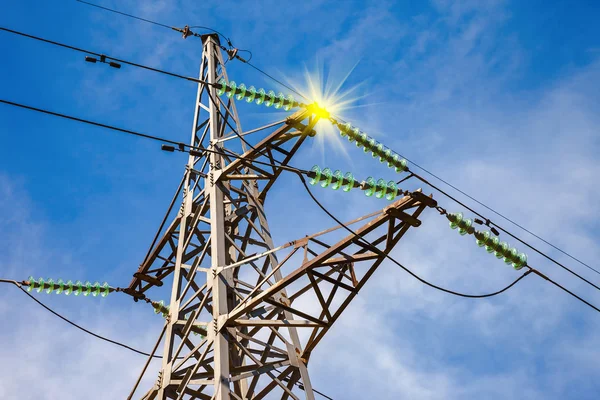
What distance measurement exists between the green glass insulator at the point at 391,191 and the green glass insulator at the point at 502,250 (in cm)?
207

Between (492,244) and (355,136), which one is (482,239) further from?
(355,136)

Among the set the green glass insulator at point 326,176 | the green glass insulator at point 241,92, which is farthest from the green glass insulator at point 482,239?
the green glass insulator at point 241,92

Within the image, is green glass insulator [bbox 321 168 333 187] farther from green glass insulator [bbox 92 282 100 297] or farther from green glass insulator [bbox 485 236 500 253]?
green glass insulator [bbox 92 282 100 297]

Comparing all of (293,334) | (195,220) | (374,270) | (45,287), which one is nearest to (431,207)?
(374,270)

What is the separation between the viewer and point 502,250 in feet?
40.7

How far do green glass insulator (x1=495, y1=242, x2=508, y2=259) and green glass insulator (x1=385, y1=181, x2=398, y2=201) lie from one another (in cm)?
207

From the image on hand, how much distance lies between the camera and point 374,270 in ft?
45.4

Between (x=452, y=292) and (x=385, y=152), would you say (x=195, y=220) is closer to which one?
(x=385, y=152)

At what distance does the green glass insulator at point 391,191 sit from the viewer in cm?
1250

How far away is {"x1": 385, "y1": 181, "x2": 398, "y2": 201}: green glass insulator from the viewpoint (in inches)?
492

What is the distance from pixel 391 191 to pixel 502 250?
7.38 ft

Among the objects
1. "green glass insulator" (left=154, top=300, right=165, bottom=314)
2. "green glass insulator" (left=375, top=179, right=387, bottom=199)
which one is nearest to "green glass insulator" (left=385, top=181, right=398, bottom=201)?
"green glass insulator" (left=375, top=179, right=387, bottom=199)

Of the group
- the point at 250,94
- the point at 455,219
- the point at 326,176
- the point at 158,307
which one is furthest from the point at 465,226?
the point at 158,307

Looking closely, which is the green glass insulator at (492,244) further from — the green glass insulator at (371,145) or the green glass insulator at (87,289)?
the green glass insulator at (87,289)
